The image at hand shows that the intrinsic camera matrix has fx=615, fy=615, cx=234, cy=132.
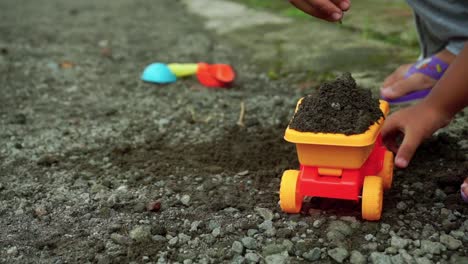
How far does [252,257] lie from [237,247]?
5cm

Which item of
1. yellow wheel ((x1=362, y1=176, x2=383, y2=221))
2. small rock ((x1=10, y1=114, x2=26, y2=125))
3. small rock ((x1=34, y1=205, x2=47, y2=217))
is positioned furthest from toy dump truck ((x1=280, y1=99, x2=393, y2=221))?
small rock ((x1=10, y1=114, x2=26, y2=125))

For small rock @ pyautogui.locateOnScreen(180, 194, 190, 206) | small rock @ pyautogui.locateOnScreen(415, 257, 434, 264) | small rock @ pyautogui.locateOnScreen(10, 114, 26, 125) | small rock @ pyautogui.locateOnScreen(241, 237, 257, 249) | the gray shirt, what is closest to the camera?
small rock @ pyautogui.locateOnScreen(415, 257, 434, 264)

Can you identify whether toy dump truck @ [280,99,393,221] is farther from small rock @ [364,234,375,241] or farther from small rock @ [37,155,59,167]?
small rock @ [37,155,59,167]

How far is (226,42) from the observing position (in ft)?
10.7

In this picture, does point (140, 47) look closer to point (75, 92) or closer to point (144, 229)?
point (75, 92)

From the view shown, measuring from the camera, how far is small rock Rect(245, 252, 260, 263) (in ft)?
4.01

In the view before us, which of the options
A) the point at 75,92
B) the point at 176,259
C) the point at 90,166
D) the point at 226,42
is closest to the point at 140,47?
the point at 226,42

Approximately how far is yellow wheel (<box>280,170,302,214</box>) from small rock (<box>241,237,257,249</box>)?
0.12 meters

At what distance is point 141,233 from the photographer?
4.36 feet

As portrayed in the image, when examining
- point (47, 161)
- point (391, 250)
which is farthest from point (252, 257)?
point (47, 161)

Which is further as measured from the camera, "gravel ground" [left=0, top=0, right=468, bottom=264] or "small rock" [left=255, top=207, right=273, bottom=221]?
"small rock" [left=255, top=207, right=273, bottom=221]

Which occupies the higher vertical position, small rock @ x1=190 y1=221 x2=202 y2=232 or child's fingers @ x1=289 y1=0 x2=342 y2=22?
child's fingers @ x1=289 y1=0 x2=342 y2=22

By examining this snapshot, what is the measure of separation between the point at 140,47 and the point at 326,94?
206cm

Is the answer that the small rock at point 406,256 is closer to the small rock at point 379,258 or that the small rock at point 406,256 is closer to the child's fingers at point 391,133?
the small rock at point 379,258
